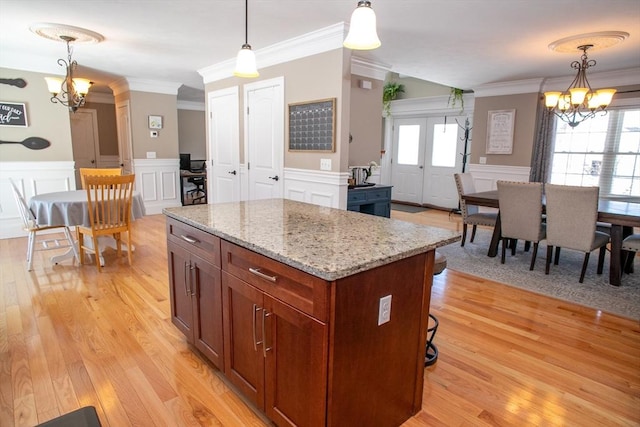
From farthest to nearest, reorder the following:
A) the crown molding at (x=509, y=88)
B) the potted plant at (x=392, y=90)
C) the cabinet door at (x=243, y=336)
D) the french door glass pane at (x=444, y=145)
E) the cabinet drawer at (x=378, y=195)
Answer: the potted plant at (x=392, y=90)
the french door glass pane at (x=444, y=145)
the crown molding at (x=509, y=88)
the cabinet drawer at (x=378, y=195)
the cabinet door at (x=243, y=336)

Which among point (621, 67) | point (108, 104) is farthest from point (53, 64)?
point (621, 67)

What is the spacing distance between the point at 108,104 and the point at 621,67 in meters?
9.40

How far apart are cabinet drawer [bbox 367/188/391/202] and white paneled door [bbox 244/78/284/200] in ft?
3.54

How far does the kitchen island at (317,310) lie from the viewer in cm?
131

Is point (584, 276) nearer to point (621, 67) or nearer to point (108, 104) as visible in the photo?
point (621, 67)

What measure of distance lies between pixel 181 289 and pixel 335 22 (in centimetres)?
269

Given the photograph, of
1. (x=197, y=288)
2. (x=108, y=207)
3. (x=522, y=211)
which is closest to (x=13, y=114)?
(x=108, y=207)

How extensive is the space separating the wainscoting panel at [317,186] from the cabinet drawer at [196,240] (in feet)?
6.31

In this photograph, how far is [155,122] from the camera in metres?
6.70

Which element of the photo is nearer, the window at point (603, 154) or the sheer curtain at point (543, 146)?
the window at point (603, 154)

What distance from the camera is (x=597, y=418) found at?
1786 mm

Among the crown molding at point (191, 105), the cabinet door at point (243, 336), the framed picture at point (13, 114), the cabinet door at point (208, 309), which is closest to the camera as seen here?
the cabinet door at point (243, 336)

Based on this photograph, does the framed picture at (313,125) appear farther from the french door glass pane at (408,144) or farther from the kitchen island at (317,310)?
the french door glass pane at (408,144)

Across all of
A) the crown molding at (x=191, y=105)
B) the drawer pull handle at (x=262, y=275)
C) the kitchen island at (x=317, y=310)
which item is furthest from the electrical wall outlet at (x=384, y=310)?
the crown molding at (x=191, y=105)
